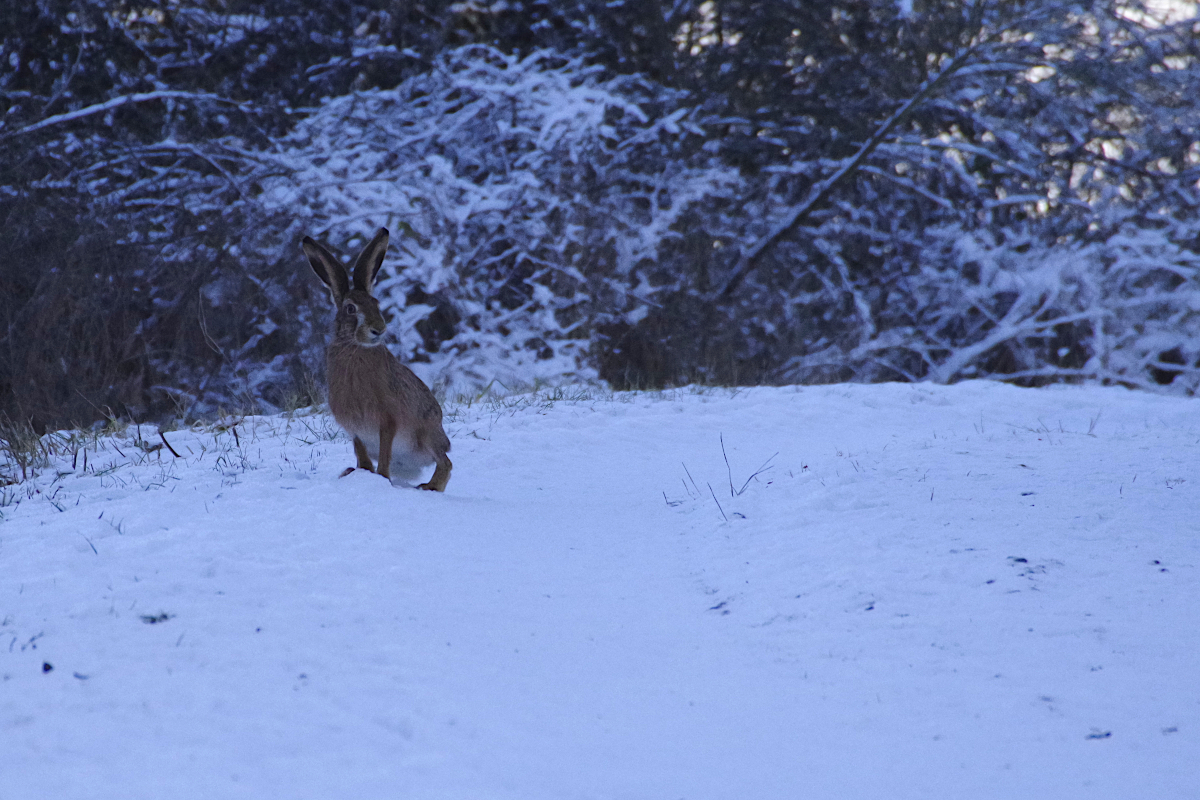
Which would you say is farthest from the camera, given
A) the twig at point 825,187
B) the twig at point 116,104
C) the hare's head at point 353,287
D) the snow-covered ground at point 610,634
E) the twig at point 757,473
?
the twig at point 825,187

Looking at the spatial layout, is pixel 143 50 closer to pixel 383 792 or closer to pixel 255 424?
pixel 255 424

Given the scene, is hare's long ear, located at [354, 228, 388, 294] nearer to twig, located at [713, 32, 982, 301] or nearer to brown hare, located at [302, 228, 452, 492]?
brown hare, located at [302, 228, 452, 492]

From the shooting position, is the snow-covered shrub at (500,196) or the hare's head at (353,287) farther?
the snow-covered shrub at (500,196)

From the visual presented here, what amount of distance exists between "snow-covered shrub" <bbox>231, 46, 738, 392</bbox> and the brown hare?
26.2ft

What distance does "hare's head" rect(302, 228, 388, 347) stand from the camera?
526 cm

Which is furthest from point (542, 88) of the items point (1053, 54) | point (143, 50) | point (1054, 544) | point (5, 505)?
point (1054, 544)

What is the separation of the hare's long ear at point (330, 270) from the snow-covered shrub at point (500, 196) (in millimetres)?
8056

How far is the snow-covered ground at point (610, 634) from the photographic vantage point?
2484mm

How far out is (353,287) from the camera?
5.43 meters

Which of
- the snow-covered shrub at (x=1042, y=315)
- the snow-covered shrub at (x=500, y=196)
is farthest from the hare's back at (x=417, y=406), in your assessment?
the snow-covered shrub at (x=1042, y=315)

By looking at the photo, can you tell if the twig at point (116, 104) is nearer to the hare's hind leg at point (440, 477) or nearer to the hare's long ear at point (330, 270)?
the hare's long ear at point (330, 270)

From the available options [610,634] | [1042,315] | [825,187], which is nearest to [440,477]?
[610,634]

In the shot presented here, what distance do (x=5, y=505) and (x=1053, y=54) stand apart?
14.9m

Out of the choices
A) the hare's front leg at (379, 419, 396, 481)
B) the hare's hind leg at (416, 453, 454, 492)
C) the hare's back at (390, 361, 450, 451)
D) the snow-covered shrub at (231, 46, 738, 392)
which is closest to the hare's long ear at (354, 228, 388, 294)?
the hare's back at (390, 361, 450, 451)
